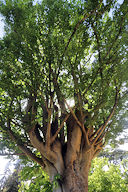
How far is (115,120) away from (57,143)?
2406mm

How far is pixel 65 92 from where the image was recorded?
12.8 ft

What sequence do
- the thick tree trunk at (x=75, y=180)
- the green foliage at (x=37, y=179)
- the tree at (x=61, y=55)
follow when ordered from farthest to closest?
the green foliage at (x=37, y=179) < the thick tree trunk at (x=75, y=180) < the tree at (x=61, y=55)

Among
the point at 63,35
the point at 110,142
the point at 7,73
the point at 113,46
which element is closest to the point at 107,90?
the point at 113,46

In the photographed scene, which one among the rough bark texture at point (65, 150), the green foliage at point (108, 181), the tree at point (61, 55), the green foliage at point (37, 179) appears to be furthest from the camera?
the green foliage at point (108, 181)

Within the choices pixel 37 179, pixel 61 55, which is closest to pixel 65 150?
pixel 37 179

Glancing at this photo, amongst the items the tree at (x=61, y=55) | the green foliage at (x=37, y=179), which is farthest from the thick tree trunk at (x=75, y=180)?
the green foliage at (x=37, y=179)

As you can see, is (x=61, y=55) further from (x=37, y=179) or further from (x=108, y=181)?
(x=108, y=181)

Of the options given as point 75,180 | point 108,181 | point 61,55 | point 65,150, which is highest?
point 61,55

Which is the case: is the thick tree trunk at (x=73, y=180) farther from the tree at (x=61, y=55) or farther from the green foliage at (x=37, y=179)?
the green foliage at (x=37, y=179)

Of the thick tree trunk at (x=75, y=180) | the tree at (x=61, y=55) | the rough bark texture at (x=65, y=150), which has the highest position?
the tree at (x=61, y=55)

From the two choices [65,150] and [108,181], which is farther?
[108,181]

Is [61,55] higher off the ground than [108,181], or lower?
higher

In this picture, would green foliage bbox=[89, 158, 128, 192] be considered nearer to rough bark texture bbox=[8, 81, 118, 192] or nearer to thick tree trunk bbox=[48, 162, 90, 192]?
rough bark texture bbox=[8, 81, 118, 192]

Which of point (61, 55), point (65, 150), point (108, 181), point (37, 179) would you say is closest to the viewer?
point (61, 55)
